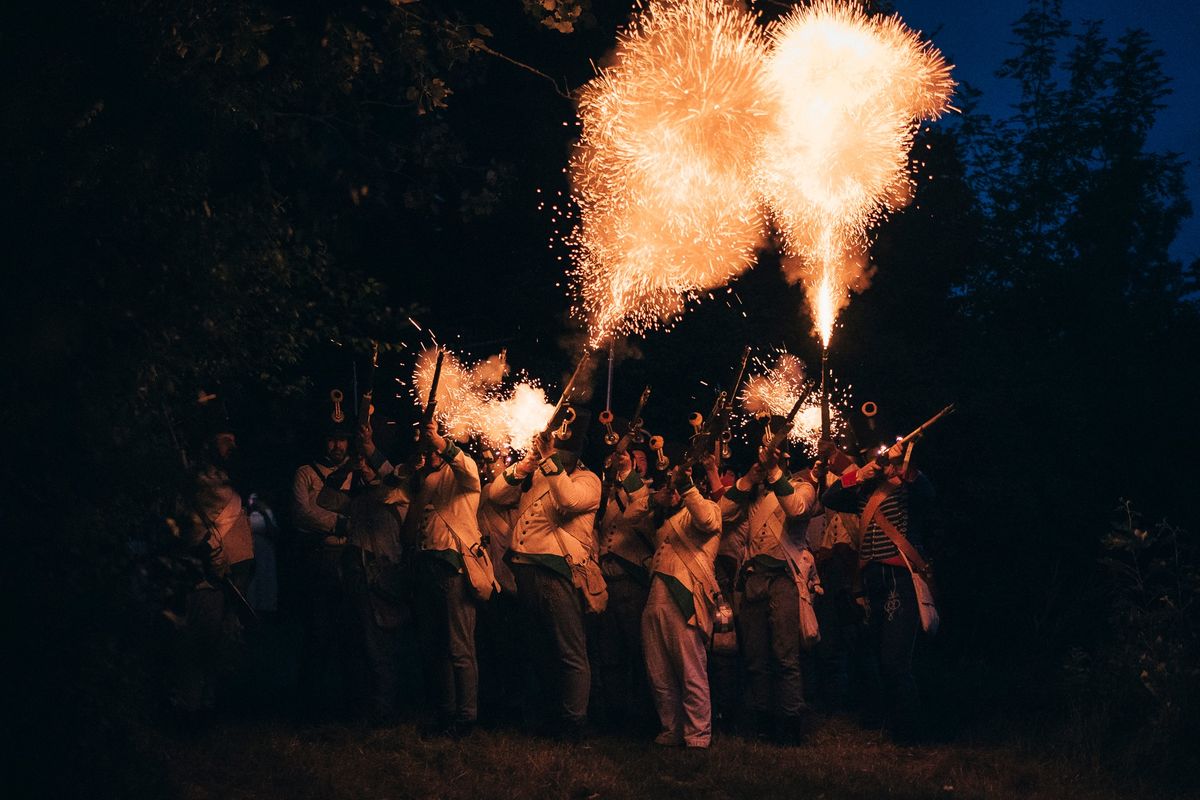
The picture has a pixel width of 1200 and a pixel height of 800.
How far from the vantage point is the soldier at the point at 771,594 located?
33.8 feet

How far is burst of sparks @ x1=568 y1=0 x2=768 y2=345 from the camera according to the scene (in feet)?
35.3

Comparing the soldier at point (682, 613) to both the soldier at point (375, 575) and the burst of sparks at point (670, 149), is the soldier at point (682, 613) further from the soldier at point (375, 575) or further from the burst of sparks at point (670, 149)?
the burst of sparks at point (670, 149)

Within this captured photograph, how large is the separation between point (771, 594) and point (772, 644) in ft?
1.23

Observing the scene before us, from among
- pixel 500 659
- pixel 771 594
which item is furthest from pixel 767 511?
pixel 500 659

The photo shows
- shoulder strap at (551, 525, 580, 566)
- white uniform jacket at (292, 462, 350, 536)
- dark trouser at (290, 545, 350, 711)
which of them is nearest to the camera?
shoulder strap at (551, 525, 580, 566)

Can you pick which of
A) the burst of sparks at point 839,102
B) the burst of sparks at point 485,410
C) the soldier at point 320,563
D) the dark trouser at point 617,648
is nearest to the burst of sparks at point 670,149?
the burst of sparks at point 839,102

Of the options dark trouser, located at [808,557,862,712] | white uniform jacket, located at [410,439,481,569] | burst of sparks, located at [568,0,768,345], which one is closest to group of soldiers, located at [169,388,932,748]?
white uniform jacket, located at [410,439,481,569]

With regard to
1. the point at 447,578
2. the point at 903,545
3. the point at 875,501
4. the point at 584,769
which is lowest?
the point at 584,769

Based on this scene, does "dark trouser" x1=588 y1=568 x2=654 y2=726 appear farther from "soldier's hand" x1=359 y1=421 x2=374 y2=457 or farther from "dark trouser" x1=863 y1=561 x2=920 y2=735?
"soldier's hand" x1=359 y1=421 x2=374 y2=457

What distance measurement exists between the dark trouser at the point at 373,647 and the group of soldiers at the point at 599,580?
0.01 metres

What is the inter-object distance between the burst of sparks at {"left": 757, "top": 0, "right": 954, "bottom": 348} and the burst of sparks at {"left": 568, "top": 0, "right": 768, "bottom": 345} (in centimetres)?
22

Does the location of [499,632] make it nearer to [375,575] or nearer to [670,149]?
[375,575]

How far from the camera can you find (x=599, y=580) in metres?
10.8

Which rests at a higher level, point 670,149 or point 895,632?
point 670,149
